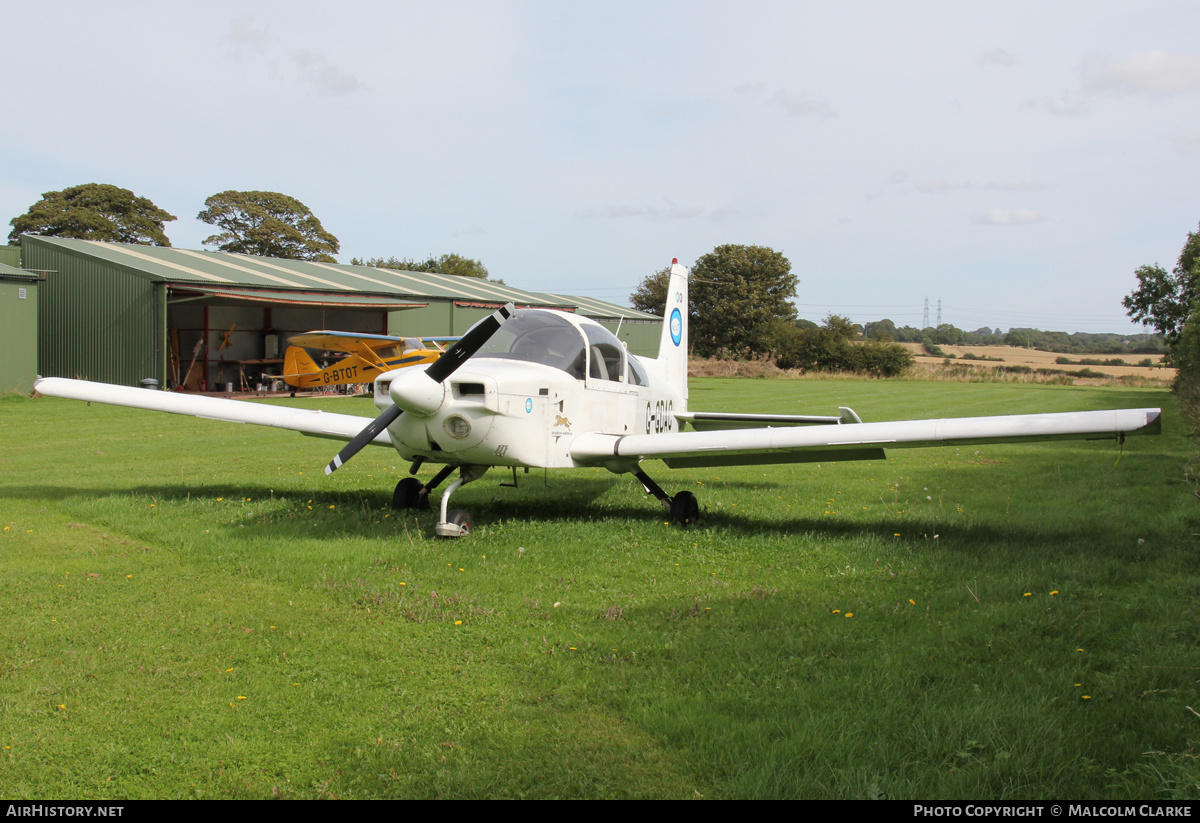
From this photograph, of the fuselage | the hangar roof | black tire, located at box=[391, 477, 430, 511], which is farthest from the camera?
the hangar roof

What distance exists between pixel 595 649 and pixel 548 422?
3310 mm

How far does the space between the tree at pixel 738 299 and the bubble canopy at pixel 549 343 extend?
57727mm

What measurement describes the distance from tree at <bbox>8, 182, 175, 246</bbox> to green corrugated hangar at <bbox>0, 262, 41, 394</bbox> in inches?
1218

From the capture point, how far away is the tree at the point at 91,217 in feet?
170

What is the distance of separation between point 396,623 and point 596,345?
409cm

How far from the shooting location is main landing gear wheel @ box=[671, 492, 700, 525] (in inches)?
325

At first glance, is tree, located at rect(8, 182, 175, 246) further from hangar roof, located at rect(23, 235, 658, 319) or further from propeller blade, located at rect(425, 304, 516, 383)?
propeller blade, located at rect(425, 304, 516, 383)

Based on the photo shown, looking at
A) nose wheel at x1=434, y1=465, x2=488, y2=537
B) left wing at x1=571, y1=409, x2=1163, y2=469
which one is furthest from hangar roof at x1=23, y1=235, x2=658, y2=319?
left wing at x1=571, y1=409, x2=1163, y2=469

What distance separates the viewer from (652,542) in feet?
24.3

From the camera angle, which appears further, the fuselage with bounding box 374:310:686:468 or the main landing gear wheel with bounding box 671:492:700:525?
the main landing gear wheel with bounding box 671:492:700:525

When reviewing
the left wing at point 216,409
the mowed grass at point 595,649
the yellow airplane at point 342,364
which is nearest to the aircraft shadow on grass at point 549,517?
the mowed grass at point 595,649
